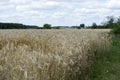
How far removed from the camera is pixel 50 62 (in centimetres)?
607

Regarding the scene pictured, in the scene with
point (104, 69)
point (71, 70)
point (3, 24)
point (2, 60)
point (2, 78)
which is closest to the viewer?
point (2, 78)

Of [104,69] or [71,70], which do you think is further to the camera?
[104,69]

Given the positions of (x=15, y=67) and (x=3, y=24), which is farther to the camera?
(x=3, y=24)

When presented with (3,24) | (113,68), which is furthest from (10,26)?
(113,68)

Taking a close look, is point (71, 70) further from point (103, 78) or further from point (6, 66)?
point (103, 78)

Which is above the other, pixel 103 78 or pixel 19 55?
pixel 19 55

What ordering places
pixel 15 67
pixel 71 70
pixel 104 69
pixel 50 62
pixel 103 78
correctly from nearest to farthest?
pixel 15 67
pixel 50 62
pixel 71 70
pixel 103 78
pixel 104 69

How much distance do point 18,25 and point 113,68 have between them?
106 ft

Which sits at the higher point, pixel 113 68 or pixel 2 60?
pixel 2 60

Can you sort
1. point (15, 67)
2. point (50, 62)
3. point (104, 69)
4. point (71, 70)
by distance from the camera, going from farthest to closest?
point (104, 69) < point (71, 70) < point (50, 62) < point (15, 67)

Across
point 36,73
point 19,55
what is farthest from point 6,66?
point 19,55

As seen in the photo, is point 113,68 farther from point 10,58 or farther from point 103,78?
point 10,58

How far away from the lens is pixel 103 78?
10.5 metres

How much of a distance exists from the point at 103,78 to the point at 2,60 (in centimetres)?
551
